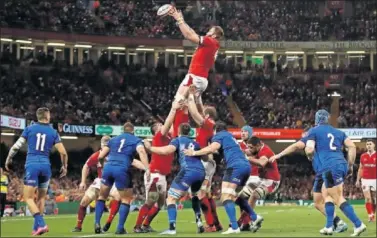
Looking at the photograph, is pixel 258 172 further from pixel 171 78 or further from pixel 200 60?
pixel 171 78

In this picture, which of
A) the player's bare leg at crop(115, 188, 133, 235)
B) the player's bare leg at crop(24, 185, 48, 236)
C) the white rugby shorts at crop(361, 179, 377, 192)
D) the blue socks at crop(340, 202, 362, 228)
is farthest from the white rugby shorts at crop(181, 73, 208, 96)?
the white rugby shorts at crop(361, 179, 377, 192)

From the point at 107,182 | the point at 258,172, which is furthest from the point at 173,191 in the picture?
the point at 258,172

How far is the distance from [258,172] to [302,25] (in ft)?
162

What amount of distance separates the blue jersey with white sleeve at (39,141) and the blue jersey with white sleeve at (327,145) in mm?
5908

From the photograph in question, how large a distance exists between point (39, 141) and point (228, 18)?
51221mm

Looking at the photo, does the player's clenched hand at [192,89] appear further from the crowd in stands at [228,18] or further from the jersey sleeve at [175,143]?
the crowd in stands at [228,18]

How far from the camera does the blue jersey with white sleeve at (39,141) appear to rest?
18469 mm

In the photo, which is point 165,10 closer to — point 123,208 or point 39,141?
point 39,141

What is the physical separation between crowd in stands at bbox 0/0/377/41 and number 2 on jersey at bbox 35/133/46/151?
133ft

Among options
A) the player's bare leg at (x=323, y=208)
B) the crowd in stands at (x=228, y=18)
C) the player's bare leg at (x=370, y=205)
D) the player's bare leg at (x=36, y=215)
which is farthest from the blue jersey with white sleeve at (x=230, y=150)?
the crowd in stands at (x=228, y=18)

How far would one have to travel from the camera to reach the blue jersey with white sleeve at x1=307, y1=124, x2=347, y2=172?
17.1 meters

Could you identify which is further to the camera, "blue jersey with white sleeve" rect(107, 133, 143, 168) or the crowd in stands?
the crowd in stands

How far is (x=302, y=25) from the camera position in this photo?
68.4 metres

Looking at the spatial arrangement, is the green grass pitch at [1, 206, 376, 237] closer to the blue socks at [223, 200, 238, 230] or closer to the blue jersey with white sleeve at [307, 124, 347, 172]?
the blue socks at [223, 200, 238, 230]
